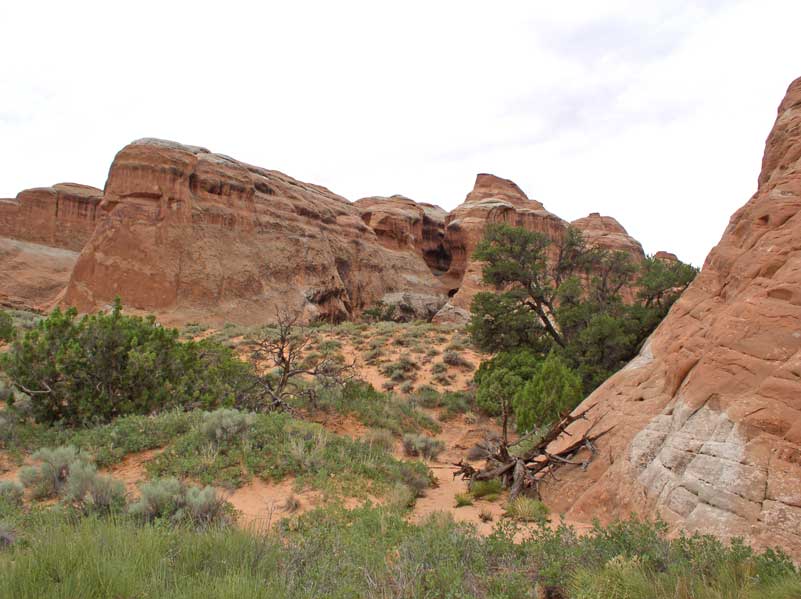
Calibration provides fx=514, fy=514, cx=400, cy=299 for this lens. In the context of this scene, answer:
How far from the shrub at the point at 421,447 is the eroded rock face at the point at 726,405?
12.1 feet

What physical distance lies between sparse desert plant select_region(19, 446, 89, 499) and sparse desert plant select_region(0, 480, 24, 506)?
247 mm

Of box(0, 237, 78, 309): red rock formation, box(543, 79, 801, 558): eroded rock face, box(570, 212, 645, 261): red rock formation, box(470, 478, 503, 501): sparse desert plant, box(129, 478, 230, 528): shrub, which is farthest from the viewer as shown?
box(570, 212, 645, 261): red rock formation

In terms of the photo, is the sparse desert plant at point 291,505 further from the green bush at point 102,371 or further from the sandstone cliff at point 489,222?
the sandstone cliff at point 489,222

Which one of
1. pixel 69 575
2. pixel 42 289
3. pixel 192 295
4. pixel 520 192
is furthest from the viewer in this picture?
pixel 520 192

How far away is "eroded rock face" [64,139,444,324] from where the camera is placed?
3062cm

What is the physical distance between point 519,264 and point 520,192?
152 feet

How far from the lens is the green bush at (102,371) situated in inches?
368

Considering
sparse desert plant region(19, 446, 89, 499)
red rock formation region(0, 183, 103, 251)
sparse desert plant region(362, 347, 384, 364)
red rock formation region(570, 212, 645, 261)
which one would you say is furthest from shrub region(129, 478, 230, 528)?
red rock formation region(570, 212, 645, 261)

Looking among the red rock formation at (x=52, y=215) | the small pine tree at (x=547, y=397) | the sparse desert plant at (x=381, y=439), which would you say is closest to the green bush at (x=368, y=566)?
the sparse desert plant at (x=381, y=439)

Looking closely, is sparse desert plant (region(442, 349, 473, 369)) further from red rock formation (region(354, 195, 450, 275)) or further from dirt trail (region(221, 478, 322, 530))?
red rock formation (region(354, 195, 450, 275))

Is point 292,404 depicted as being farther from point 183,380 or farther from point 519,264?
point 519,264

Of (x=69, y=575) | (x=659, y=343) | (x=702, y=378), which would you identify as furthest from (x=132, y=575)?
(x=659, y=343)

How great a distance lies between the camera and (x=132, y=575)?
3068 mm

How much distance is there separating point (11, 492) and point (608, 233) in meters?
63.8
